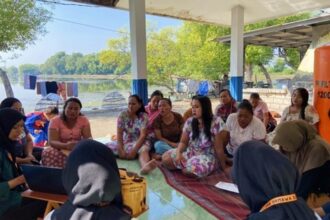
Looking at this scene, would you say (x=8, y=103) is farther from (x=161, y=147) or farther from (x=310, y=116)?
(x=310, y=116)

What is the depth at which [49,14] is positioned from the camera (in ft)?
29.0

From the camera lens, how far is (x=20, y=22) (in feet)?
26.3

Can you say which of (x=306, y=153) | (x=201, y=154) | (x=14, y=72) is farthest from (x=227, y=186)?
(x=14, y=72)

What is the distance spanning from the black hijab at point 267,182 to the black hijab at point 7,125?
1511 millimetres

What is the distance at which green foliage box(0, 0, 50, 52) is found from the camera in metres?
7.65

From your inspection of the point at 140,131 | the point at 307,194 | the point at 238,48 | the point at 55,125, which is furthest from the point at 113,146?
the point at 238,48

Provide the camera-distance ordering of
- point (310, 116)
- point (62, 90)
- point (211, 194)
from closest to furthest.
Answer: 1. point (211, 194)
2. point (310, 116)
3. point (62, 90)

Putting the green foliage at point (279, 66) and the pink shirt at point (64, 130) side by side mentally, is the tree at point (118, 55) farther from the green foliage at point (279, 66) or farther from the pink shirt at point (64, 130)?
the pink shirt at point (64, 130)

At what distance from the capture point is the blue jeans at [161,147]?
3832 mm

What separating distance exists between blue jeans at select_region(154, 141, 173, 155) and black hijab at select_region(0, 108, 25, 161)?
1953 millimetres

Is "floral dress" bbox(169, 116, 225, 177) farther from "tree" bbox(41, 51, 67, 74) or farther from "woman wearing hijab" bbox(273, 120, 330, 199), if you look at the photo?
"tree" bbox(41, 51, 67, 74)

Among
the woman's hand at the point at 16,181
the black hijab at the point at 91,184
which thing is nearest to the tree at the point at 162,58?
the woman's hand at the point at 16,181

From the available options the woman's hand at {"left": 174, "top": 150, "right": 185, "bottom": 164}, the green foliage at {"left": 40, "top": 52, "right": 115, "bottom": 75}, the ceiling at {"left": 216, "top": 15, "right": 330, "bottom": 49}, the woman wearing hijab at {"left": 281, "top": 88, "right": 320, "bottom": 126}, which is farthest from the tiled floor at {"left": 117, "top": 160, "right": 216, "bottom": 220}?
the green foliage at {"left": 40, "top": 52, "right": 115, "bottom": 75}

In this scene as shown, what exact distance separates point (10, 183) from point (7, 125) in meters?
0.45
